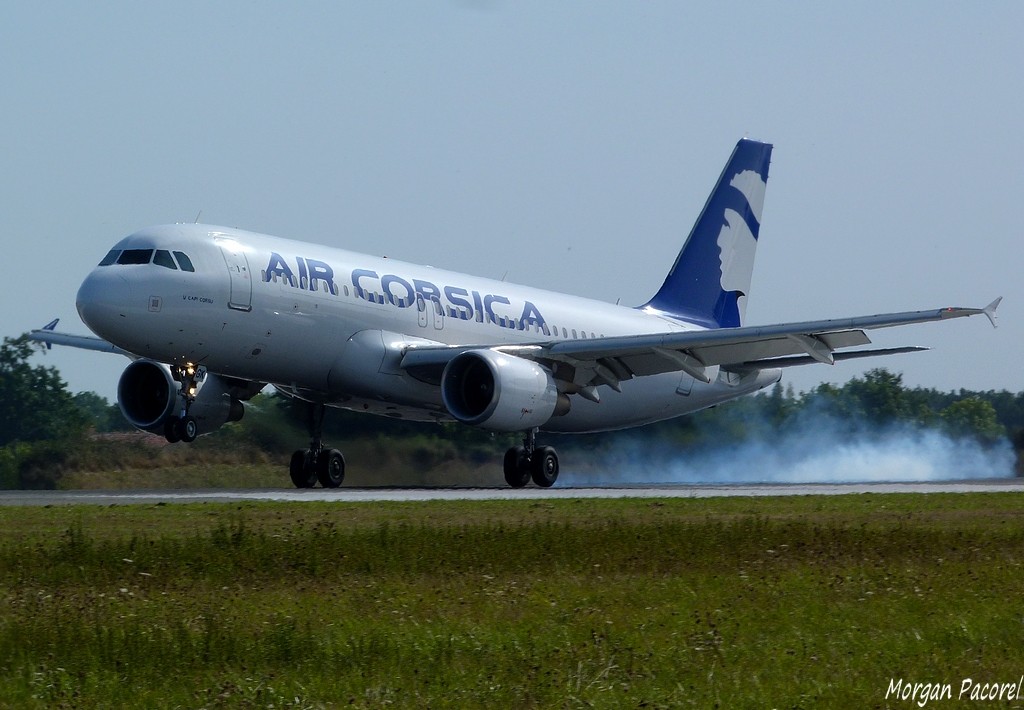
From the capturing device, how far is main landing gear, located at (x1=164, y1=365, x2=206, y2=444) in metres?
24.5

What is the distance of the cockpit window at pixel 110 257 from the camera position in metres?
24.9

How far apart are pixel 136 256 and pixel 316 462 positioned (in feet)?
20.5

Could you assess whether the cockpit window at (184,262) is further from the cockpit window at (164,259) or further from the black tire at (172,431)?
the black tire at (172,431)

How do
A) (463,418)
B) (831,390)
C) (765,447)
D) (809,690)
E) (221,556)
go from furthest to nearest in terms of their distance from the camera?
(831,390)
(765,447)
(463,418)
(221,556)
(809,690)

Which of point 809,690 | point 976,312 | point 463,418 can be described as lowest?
point 809,690

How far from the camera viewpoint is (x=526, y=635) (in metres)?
9.29

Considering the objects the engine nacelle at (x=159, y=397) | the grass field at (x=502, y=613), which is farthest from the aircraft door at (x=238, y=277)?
the grass field at (x=502, y=613)

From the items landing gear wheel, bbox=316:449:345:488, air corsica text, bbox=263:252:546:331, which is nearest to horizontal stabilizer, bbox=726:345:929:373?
air corsica text, bbox=263:252:546:331

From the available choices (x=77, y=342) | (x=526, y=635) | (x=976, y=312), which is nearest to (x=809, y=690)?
(x=526, y=635)

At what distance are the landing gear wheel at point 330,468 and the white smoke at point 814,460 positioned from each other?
6701 millimetres

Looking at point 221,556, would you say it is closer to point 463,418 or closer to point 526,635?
point 526,635

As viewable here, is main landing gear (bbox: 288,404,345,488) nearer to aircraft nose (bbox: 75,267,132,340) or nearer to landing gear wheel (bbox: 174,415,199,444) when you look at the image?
landing gear wheel (bbox: 174,415,199,444)

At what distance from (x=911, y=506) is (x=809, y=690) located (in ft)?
43.3

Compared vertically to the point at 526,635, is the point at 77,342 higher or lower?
higher
